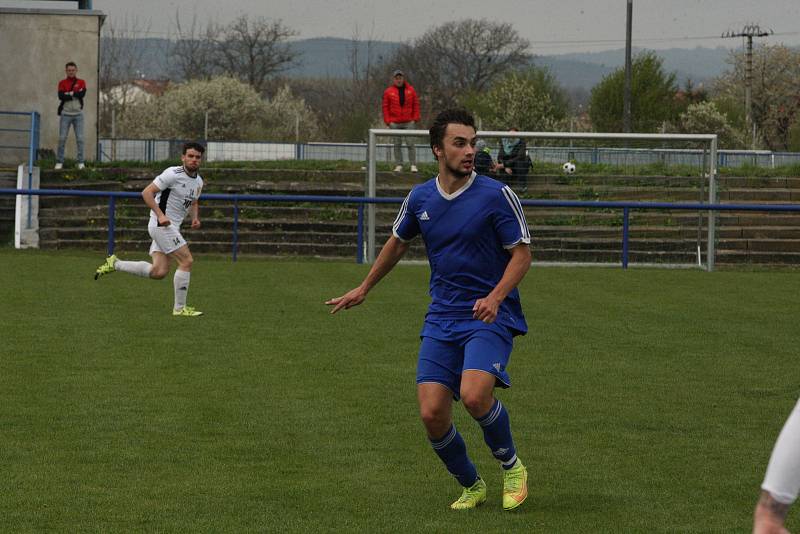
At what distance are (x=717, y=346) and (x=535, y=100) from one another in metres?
57.5

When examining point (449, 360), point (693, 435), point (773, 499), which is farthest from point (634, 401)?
point (773, 499)

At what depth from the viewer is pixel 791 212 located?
23656 mm

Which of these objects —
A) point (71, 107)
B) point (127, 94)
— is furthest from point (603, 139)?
point (127, 94)

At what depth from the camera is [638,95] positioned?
67938 millimetres

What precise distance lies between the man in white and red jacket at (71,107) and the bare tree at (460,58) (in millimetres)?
62408

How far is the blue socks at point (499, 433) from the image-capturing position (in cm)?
631

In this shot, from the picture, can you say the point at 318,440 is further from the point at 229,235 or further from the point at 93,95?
the point at 93,95

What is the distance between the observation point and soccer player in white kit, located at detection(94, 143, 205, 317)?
14344mm

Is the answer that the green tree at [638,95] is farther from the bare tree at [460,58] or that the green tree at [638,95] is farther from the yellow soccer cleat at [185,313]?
the yellow soccer cleat at [185,313]

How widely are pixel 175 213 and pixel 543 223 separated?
10.3 meters

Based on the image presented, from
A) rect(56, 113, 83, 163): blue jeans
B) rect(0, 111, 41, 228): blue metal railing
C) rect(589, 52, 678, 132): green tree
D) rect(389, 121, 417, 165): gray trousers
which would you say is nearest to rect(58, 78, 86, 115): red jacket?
rect(56, 113, 83, 163): blue jeans

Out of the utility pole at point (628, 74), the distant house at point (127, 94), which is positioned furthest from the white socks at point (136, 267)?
the distant house at point (127, 94)

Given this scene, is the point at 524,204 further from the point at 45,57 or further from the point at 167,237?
the point at 45,57

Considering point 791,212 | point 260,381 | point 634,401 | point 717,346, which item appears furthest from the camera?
point 791,212
